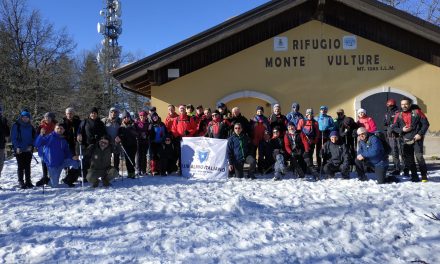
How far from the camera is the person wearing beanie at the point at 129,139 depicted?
880 centimetres

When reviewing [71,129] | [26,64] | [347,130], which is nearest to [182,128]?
[71,129]

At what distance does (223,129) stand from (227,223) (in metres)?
3.97

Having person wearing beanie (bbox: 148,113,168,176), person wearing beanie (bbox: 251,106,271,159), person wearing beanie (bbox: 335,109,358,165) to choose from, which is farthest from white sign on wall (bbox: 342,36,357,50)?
person wearing beanie (bbox: 148,113,168,176)

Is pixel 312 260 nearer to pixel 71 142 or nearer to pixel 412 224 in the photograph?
pixel 412 224

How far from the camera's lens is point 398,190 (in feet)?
22.8

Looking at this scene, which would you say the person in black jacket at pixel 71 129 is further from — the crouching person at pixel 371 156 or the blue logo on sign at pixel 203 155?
the crouching person at pixel 371 156

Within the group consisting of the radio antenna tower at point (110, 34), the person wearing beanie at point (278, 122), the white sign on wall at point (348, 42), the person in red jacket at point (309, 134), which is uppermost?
the radio antenna tower at point (110, 34)

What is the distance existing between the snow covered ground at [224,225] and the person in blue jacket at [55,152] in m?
0.62

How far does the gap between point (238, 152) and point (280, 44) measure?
5.09 meters

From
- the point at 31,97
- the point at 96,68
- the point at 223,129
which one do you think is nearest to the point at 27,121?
the point at 223,129

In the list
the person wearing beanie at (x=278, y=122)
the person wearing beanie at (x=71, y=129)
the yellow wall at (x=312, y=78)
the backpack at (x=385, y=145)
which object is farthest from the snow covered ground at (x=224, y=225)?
the yellow wall at (x=312, y=78)

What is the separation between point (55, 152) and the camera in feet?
25.5

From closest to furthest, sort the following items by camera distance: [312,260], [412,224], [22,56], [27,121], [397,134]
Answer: [312,260], [412,224], [27,121], [397,134], [22,56]

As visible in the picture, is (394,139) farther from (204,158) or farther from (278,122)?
(204,158)
